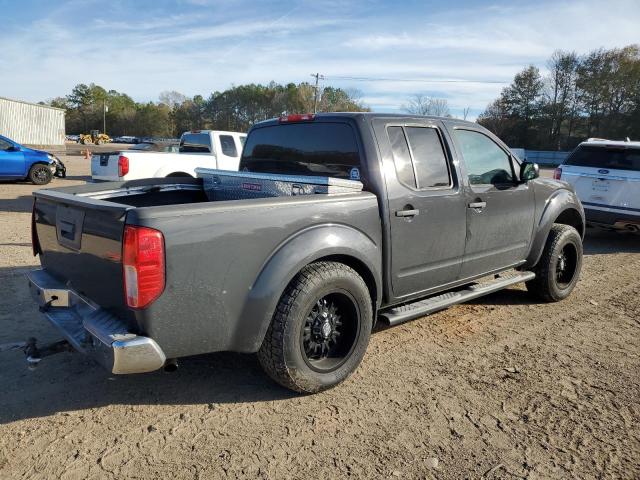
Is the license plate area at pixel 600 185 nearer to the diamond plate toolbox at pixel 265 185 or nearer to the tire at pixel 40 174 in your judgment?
the diamond plate toolbox at pixel 265 185

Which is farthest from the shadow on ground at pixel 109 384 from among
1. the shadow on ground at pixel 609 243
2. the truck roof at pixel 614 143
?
the truck roof at pixel 614 143

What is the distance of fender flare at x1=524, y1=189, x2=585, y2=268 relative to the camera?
521 centimetres

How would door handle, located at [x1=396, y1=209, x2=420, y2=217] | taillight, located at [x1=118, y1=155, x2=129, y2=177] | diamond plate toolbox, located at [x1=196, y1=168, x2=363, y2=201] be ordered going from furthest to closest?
taillight, located at [x1=118, y1=155, x2=129, y2=177]
door handle, located at [x1=396, y1=209, x2=420, y2=217]
diamond plate toolbox, located at [x1=196, y1=168, x2=363, y2=201]

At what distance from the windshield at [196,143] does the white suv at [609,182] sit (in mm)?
7751

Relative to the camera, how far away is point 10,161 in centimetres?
1495

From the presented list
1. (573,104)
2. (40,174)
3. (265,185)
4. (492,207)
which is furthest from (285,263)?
(573,104)

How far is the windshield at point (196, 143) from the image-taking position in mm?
12086

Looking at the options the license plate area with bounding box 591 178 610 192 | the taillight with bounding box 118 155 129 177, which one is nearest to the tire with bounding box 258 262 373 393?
the license plate area with bounding box 591 178 610 192

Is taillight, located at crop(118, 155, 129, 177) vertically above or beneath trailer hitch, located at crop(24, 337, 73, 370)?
above

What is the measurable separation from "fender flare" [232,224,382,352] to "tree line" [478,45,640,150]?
7570 cm

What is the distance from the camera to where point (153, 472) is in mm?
2600

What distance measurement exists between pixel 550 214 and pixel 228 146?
28.1 ft

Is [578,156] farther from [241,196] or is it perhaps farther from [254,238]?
[254,238]

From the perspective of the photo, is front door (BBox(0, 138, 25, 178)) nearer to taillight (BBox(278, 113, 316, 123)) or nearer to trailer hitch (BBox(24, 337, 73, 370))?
taillight (BBox(278, 113, 316, 123))
